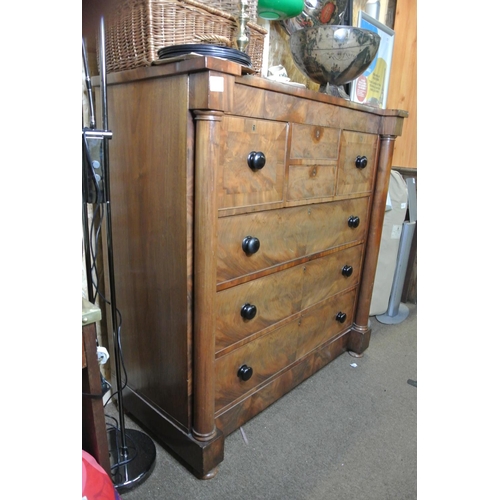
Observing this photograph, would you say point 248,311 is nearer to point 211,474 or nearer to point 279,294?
point 279,294

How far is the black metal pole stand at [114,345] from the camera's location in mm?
940

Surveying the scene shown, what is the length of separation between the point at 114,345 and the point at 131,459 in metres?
0.38

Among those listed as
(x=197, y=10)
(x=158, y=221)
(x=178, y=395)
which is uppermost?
(x=197, y=10)

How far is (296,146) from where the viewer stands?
1284mm

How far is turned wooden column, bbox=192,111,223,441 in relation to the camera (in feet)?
3.18

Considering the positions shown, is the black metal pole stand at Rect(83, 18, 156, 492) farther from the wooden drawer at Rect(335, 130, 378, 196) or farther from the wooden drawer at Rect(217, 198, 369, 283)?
the wooden drawer at Rect(335, 130, 378, 196)

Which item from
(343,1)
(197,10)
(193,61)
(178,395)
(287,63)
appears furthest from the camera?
(287,63)

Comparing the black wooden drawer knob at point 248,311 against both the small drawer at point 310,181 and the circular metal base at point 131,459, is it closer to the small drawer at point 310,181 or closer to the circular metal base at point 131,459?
the small drawer at point 310,181

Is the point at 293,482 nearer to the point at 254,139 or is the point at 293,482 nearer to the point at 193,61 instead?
the point at 254,139

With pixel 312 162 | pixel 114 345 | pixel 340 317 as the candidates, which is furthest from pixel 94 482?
pixel 340 317

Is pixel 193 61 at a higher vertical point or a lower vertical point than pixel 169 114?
higher

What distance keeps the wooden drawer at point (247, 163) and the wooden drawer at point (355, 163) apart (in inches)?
15.1

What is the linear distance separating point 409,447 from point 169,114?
1.39m
